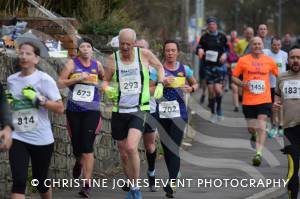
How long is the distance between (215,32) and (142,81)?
31.3 ft

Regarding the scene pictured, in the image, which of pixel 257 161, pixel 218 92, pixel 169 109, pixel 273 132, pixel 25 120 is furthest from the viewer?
pixel 218 92

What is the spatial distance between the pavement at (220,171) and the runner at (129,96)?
2.74 ft

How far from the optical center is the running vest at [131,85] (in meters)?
10.4

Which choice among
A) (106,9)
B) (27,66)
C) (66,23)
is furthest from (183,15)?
(27,66)

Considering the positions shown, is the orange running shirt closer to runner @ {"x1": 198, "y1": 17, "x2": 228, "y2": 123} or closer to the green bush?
the green bush

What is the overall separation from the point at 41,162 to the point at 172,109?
3023mm

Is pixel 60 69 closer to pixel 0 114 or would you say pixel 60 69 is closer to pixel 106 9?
pixel 0 114

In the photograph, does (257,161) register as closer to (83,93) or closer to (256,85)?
(256,85)

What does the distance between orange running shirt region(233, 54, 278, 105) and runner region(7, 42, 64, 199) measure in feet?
20.8

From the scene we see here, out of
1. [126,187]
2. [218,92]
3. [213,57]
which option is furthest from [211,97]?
[126,187]

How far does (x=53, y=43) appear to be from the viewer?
1292 centimetres

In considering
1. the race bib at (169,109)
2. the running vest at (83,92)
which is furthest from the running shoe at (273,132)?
the running vest at (83,92)

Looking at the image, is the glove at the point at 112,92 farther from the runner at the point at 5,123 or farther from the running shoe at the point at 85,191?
the runner at the point at 5,123

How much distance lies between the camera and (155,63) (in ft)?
35.3
